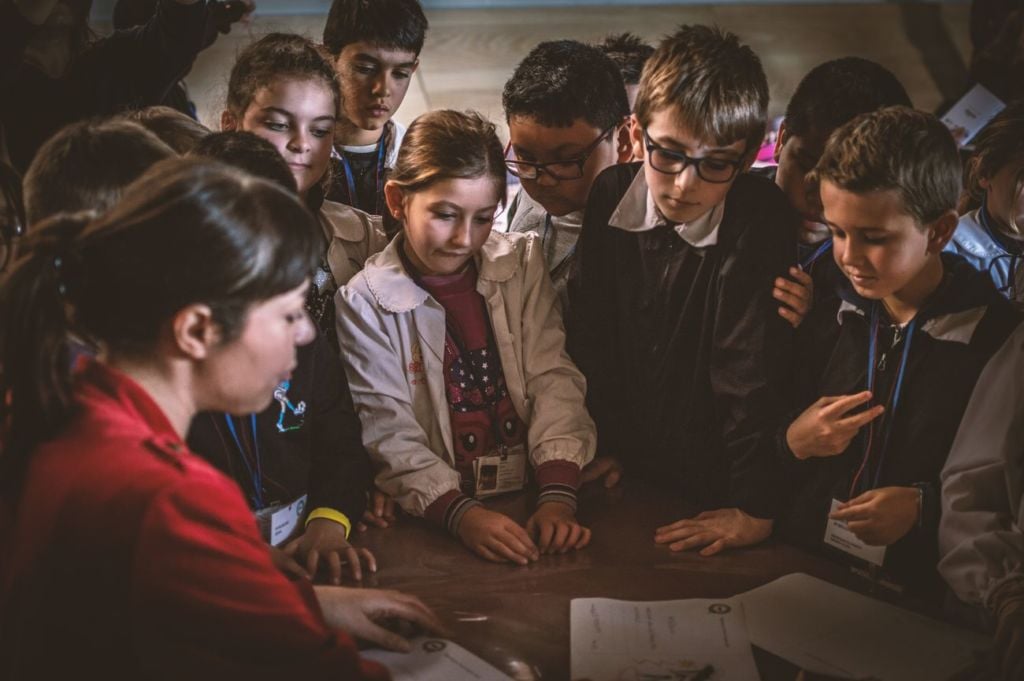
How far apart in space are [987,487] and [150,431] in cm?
127

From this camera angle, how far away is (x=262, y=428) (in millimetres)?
1796

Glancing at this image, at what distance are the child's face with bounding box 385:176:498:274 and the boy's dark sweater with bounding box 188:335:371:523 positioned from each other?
292 millimetres

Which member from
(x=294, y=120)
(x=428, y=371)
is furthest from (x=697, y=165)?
(x=294, y=120)

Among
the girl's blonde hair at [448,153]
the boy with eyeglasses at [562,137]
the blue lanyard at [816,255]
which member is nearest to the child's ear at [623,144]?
the boy with eyeglasses at [562,137]

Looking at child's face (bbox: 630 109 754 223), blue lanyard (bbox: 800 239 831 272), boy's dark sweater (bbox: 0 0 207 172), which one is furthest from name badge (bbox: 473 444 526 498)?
boy's dark sweater (bbox: 0 0 207 172)

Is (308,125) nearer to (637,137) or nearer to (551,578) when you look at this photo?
(637,137)

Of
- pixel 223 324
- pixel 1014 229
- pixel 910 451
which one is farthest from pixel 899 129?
pixel 223 324

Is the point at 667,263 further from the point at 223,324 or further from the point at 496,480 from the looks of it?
the point at 223,324

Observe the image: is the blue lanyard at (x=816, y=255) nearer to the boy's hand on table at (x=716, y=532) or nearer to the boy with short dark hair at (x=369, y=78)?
the boy's hand on table at (x=716, y=532)

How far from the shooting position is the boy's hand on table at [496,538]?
175 centimetres

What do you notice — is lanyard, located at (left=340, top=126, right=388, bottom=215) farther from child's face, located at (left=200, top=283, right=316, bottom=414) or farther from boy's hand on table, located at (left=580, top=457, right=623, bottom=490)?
child's face, located at (left=200, top=283, right=316, bottom=414)

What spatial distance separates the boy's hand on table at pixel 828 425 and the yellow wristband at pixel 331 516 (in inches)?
33.9

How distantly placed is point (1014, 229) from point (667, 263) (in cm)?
96

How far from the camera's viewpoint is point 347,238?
2211mm
